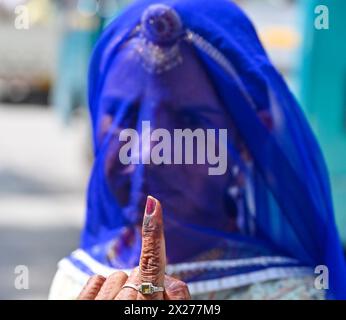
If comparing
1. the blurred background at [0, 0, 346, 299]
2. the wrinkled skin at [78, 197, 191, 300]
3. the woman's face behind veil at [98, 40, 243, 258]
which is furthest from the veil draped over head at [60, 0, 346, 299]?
the wrinkled skin at [78, 197, 191, 300]

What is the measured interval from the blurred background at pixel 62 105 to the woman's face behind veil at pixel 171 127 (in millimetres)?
307

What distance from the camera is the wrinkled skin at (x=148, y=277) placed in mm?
1378

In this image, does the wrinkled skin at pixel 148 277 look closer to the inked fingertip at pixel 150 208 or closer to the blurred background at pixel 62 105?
the inked fingertip at pixel 150 208

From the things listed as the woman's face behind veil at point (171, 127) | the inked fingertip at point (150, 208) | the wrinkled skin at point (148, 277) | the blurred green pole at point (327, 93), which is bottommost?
the wrinkled skin at point (148, 277)

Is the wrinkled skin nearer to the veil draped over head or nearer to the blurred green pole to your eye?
the veil draped over head

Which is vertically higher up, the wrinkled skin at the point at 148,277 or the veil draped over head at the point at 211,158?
the veil draped over head at the point at 211,158

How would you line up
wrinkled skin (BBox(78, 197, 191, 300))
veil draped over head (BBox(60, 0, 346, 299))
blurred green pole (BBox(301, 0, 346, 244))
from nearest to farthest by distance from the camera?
wrinkled skin (BBox(78, 197, 191, 300)) < veil draped over head (BBox(60, 0, 346, 299)) < blurred green pole (BBox(301, 0, 346, 244))

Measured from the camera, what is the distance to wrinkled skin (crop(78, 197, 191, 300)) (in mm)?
1378

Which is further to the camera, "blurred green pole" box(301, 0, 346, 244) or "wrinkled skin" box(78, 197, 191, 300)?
"blurred green pole" box(301, 0, 346, 244)

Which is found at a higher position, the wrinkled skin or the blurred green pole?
the blurred green pole

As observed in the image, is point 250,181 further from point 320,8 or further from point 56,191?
point 56,191

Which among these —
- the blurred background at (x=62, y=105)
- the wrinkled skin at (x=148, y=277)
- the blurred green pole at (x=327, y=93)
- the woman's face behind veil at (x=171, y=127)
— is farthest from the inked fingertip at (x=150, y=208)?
the blurred green pole at (x=327, y=93)

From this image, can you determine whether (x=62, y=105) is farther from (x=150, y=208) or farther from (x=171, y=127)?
(x=150, y=208)
